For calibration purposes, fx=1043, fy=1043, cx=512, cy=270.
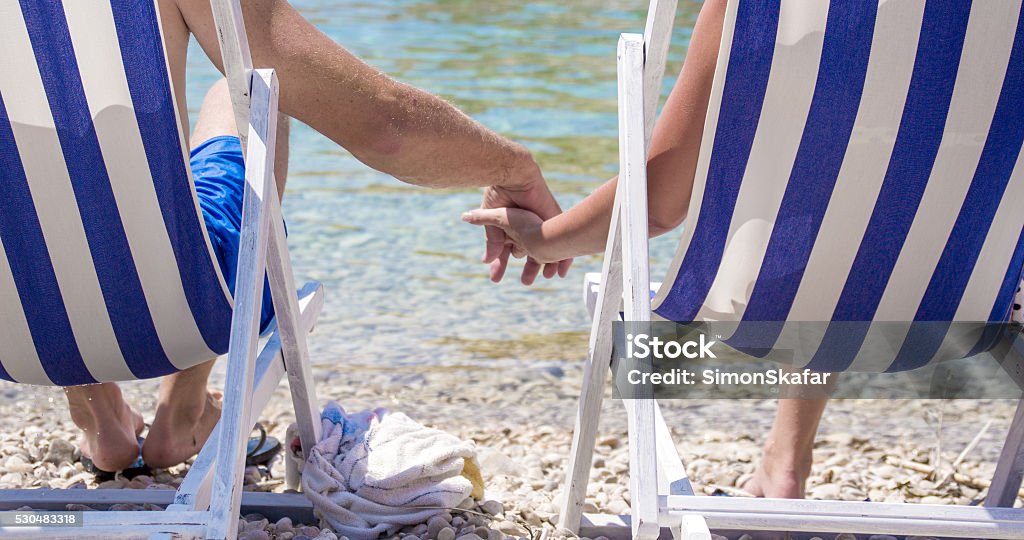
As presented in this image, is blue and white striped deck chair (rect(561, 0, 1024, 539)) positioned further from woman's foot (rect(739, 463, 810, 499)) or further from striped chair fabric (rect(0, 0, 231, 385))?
striped chair fabric (rect(0, 0, 231, 385))

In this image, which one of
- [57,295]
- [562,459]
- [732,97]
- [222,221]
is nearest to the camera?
[732,97]

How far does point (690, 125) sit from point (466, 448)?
0.99 metres

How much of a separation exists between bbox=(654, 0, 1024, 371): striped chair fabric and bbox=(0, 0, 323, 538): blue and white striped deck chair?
0.89 metres

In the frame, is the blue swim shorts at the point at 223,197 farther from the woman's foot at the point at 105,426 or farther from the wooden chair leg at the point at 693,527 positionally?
the wooden chair leg at the point at 693,527

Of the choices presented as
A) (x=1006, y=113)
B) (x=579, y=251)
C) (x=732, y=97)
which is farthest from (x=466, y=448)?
(x=1006, y=113)

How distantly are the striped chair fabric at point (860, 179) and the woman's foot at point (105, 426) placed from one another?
1643 millimetres

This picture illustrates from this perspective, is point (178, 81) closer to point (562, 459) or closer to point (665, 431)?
point (665, 431)

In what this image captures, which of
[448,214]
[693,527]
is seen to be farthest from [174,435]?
[448,214]

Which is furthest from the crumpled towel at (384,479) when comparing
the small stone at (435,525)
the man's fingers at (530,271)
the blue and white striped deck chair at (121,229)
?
the man's fingers at (530,271)

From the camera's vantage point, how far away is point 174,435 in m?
2.96

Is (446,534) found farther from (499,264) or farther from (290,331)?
(499,264)

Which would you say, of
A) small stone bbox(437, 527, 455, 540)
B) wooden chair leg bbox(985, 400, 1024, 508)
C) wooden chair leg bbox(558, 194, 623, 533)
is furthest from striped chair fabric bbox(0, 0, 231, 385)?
wooden chair leg bbox(985, 400, 1024, 508)

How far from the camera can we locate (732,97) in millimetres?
1933

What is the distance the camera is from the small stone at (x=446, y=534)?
2.47 metres
